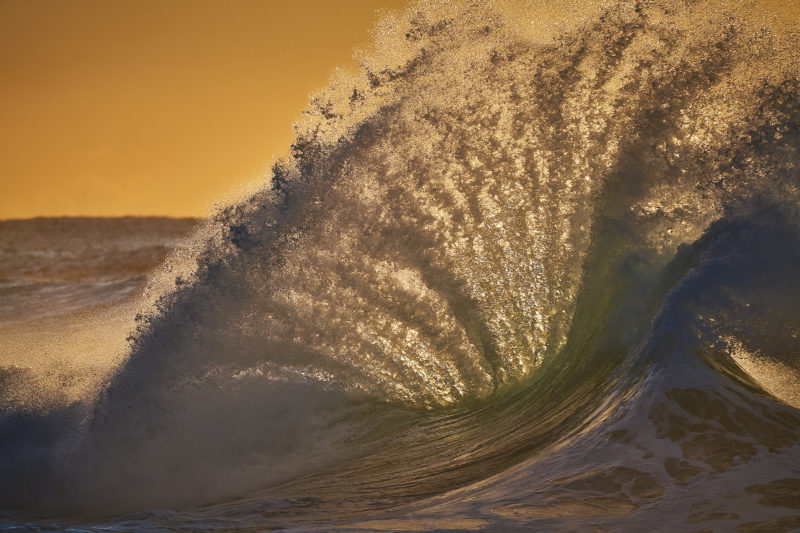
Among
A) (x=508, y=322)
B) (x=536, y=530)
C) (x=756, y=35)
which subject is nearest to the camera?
(x=536, y=530)

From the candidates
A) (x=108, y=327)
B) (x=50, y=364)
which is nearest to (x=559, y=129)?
(x=50, y=364)

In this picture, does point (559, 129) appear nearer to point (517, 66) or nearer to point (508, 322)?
point (517, 66)

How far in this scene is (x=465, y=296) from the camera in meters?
4.16

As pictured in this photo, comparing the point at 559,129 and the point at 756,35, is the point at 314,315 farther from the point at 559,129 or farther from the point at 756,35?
the point at 756,35

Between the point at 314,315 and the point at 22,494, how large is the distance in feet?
5.95

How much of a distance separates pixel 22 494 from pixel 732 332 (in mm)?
3781

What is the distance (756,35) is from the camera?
4.43 m

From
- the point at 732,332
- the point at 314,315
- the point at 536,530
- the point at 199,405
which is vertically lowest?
the point at 536,530

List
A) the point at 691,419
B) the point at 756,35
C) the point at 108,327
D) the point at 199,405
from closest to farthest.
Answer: the point at 691,419 → the point at 199,405 → the point at 756,35 → the point at 108,327

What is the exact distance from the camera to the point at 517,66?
15.4ft

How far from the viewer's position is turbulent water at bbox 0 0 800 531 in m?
3.20

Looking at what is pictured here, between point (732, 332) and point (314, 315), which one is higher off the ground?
point (314, 315)

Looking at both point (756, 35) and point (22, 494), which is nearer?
point (22, 494)

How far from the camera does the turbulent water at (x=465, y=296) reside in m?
3.20
